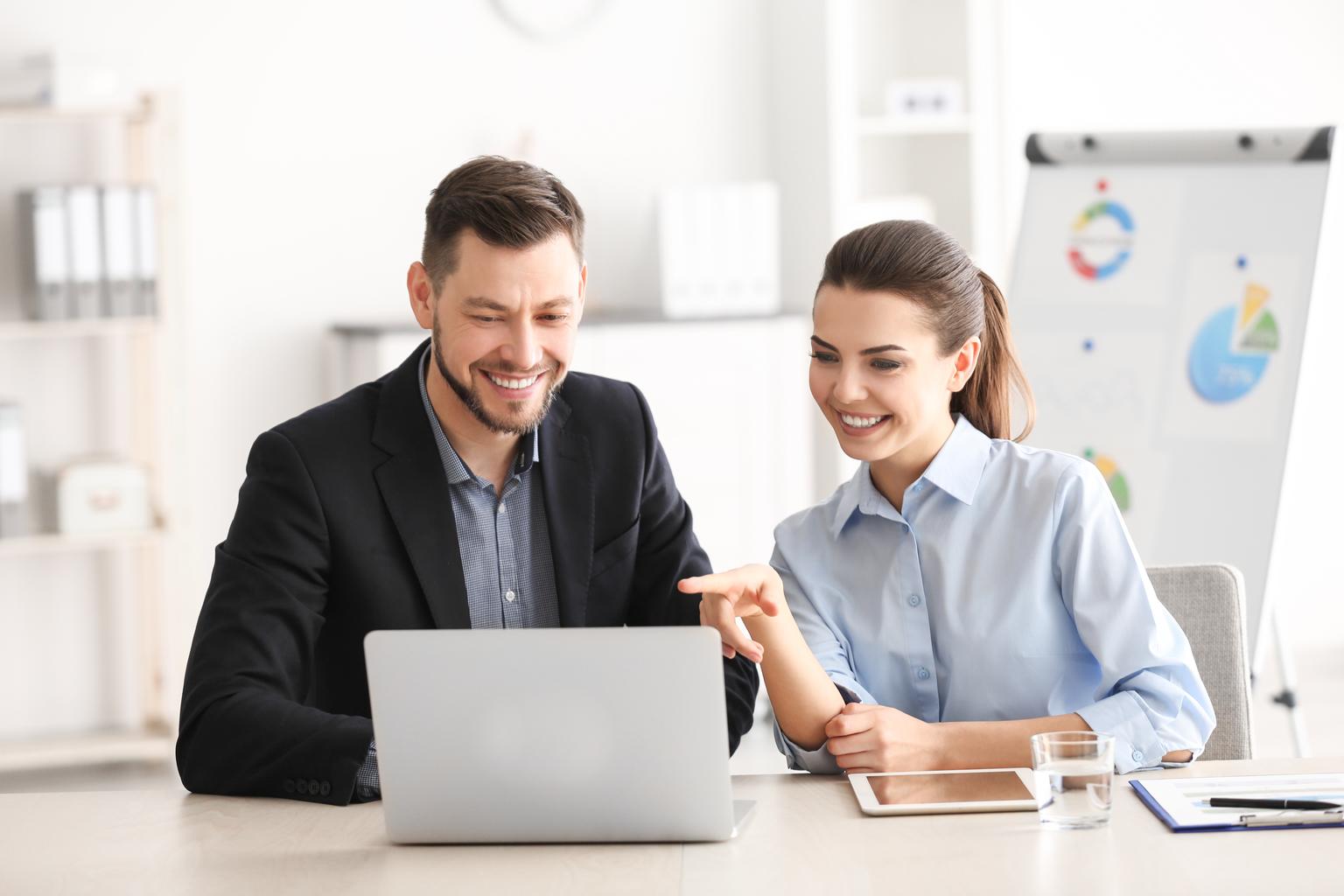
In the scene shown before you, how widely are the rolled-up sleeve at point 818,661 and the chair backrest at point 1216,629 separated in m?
0.37

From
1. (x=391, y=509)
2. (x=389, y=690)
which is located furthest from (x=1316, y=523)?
(x=389, y=690)

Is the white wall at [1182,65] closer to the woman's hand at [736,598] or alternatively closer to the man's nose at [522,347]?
the man's nose at [522,347]

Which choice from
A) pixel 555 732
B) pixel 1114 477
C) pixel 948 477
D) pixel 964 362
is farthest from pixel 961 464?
pixel 1114 477

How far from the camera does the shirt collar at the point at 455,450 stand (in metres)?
1.77

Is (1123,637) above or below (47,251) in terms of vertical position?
below

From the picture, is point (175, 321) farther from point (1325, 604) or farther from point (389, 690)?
point (1325, 604)

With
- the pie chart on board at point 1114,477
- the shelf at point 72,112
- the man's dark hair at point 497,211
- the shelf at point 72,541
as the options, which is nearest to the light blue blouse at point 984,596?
the man's dark hair at point 497,211

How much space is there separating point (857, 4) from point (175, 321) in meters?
1.97

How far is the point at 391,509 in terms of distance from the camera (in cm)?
171

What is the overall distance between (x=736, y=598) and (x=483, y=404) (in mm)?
499

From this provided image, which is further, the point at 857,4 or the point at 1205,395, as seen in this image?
the point at 857,4

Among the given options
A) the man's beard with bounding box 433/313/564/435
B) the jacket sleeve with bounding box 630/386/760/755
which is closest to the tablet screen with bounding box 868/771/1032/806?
the jacket sleeve with bounding box 630/386/760/755

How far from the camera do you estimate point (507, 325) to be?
1720 mm

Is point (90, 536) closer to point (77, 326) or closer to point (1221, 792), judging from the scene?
point (77, 326)
